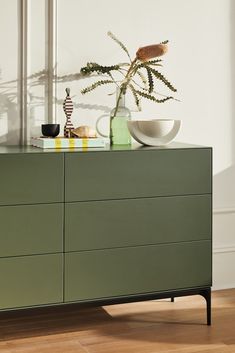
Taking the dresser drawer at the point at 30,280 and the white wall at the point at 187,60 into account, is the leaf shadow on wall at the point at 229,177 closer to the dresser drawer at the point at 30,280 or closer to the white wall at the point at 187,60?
the white wall at the point at 187,60

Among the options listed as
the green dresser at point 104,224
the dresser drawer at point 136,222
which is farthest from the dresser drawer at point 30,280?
the dresser drawer at point 136,222

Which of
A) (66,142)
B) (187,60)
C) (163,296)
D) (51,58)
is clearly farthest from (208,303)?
(51,58)

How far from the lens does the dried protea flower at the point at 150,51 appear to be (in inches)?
134

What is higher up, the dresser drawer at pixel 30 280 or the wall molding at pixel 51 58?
the wall molding at pixel 51 58

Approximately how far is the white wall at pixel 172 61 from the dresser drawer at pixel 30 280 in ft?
2.26

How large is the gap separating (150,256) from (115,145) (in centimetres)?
55

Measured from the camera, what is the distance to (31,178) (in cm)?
299

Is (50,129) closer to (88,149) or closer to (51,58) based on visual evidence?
(88,149)

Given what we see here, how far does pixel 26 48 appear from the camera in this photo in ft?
11.1

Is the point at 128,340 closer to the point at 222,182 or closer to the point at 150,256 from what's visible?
the point at 150,256

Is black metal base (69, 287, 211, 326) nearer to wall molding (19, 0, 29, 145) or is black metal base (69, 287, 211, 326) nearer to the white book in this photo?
the white book

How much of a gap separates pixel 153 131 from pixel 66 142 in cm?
42

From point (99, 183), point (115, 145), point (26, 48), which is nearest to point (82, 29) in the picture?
point (26, 48)

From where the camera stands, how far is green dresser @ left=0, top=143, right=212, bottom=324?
2996 millimetres
